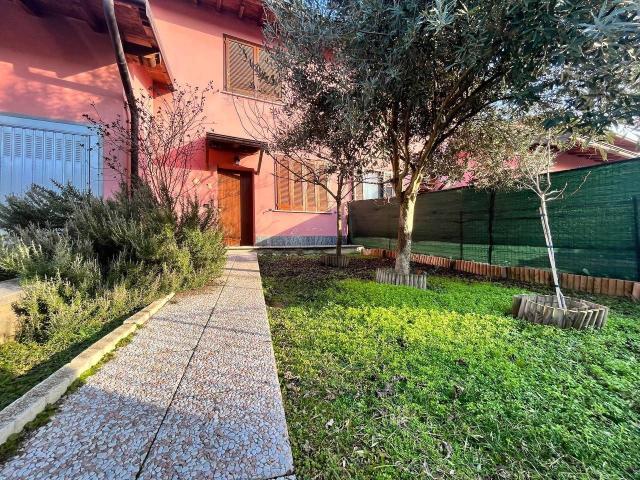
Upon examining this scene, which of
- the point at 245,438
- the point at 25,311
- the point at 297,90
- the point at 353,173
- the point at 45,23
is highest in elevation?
the point at 45,23

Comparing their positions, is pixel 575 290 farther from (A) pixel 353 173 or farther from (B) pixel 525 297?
(A) pixel 353 173

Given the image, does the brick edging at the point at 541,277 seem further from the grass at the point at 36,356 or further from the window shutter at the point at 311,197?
the grass at the point at 36,356

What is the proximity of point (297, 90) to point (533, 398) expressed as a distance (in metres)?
4.47

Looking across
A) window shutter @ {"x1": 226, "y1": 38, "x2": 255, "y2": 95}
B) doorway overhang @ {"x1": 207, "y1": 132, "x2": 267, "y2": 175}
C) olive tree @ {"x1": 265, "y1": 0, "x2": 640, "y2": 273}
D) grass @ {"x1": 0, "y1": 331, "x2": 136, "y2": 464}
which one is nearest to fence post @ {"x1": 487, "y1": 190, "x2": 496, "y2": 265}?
olive tree @ {"x1": 265, "y1": 0, "x2": 640, "y2": 273}

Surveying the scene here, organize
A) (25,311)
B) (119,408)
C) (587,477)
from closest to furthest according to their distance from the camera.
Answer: (587,477)
(119,408)
(25,311)

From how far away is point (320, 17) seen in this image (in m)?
3.58

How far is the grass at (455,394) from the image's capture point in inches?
50.8

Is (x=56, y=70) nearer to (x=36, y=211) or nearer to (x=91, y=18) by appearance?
(x=91, y=18)

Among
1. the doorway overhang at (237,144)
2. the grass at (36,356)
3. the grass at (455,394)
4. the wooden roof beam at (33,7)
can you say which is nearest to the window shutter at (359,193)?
the doorway overhang at (237,144)

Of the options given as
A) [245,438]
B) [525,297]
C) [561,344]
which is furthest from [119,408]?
[525,297]

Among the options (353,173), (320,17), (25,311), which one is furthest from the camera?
(353,173)

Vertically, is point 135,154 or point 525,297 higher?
point 135,154

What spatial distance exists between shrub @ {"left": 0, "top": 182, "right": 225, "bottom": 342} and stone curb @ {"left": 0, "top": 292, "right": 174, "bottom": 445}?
1.51ft

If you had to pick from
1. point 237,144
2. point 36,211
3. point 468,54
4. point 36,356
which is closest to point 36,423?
point 36,356
